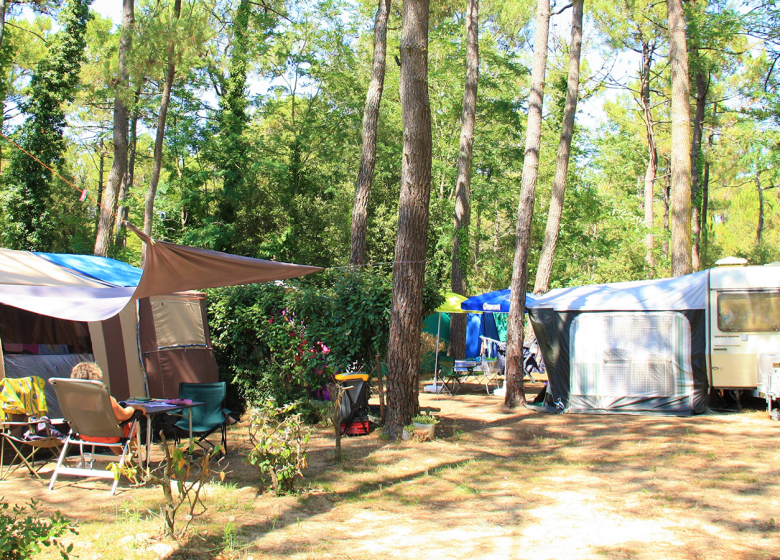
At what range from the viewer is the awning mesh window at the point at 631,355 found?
8094 mm

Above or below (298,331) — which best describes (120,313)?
above

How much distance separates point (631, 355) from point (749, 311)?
1551 mm

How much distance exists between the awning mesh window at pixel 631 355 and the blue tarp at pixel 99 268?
579cm

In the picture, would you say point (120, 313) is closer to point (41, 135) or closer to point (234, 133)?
point (234, 133)

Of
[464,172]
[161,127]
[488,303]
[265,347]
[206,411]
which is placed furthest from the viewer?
[161,127]

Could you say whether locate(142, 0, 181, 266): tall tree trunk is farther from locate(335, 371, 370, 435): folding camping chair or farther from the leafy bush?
the leafy bush

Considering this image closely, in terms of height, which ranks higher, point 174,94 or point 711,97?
point 711,97

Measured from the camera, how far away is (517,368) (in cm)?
865

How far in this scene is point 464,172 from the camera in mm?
12922

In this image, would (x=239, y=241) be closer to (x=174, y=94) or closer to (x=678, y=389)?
(x=174, y=94)

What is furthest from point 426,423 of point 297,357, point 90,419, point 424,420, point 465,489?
point 90,419

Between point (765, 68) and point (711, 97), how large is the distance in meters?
3.16

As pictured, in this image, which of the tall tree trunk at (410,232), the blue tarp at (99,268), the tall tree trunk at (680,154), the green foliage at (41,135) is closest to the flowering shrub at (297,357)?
the tall tree trunk at (410,232)

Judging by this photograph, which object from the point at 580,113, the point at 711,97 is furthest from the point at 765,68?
the point at 580,113
